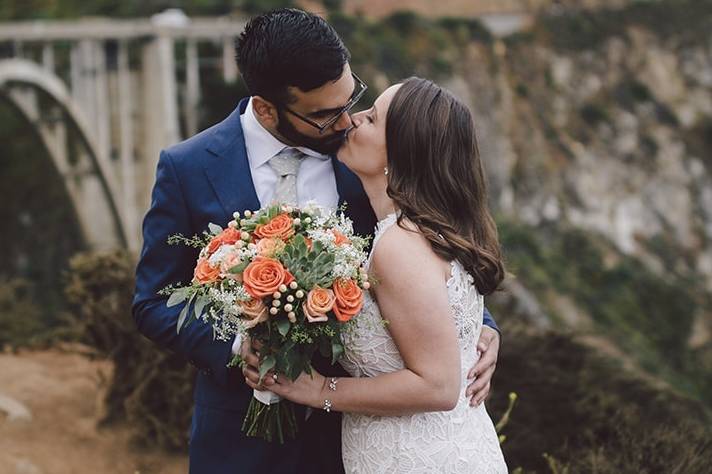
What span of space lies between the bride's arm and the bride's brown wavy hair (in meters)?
0.10

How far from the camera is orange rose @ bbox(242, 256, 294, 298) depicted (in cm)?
248

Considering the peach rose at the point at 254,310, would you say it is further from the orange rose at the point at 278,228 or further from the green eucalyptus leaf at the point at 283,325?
the orange rose at the point at 278,228

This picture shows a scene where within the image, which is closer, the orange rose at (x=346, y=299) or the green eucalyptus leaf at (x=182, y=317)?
the orange rose at (x=346, y=299)

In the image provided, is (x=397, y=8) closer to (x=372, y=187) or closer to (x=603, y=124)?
(x=603, y=124)

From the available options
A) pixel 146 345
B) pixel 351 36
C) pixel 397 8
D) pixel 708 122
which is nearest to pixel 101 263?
pixel 146 345

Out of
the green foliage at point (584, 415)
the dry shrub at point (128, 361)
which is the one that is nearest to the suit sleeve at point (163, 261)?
the green foliage at point (584, 415)

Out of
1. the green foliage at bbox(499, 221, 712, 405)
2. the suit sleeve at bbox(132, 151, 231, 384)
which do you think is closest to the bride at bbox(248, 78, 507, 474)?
the suit sleeve at bbox(132, 151, 231, 384)

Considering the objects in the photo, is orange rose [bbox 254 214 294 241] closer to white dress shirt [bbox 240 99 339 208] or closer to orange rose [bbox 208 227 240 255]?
orange rose [bbox 208 227 240 255]

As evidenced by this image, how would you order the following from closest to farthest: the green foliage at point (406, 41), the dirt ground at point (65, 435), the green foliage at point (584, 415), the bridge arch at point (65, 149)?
1. the green foliage at point (584, 415)
2. the dirt ground at point (65, 435)
3. the bridge arch at point (65, 149)
4. the green foliage at point (406, 41)

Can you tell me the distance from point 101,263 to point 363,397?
3608 millimetres

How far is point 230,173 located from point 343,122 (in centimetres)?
40

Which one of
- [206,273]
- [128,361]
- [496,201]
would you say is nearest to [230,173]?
[206,273]

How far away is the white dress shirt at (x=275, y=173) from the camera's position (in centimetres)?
320

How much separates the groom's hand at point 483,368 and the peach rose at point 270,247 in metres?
0.83
